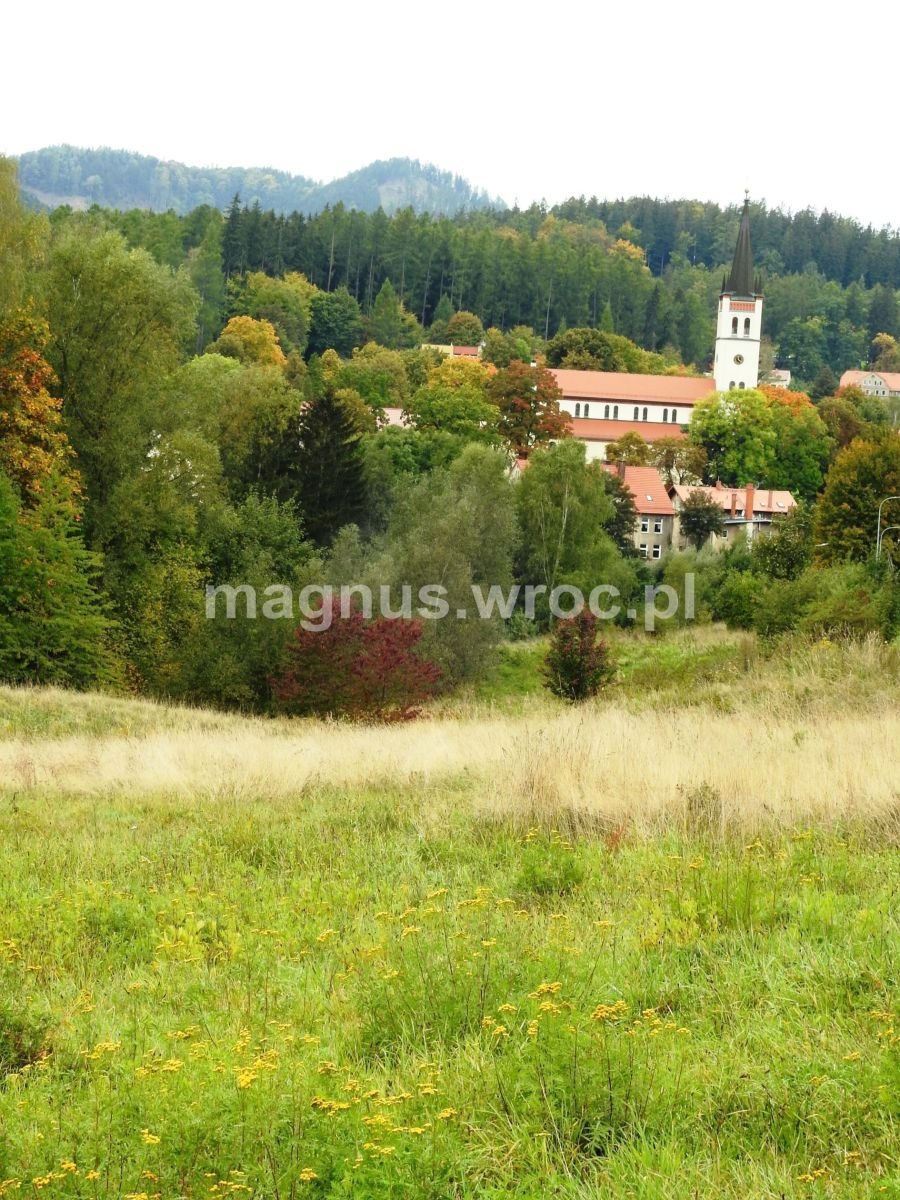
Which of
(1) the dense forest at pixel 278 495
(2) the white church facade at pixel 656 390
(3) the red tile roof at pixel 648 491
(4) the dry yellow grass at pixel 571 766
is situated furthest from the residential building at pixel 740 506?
(4) the dry yellow grass at pixel 571 766

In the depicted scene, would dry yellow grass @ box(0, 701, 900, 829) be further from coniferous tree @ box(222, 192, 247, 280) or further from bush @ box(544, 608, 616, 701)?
coniferous tree @ box(222, 192, 247, 280)

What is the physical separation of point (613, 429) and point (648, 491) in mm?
35586

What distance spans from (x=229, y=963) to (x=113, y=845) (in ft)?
9.70

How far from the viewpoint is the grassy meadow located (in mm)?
4141

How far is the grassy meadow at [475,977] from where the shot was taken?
4.14 meters

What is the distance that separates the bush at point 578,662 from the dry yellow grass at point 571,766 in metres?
15.6

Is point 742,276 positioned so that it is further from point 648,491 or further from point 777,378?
point 648,491

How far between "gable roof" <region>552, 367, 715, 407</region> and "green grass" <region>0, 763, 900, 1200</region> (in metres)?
120

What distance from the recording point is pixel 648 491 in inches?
3526

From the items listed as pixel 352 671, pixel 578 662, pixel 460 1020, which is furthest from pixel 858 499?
pixel 460 1020

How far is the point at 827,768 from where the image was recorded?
9.05 meters

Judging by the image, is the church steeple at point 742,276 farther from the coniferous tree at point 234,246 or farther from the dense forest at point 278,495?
the coniferous tree at point 234,246

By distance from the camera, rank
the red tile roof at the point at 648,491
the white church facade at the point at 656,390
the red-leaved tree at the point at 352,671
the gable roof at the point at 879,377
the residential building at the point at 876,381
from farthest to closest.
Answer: the gable roof at the point at 879,377
the residential building at the point at 876,381
the white church facade at the point at 656,390
the red tile roof at the point at 648,491
the red-leaved tree at the point at 352,671

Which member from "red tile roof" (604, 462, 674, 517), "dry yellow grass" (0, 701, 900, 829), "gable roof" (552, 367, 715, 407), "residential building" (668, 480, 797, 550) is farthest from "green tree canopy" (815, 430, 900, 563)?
"gable roof" (552, 367, 715, 407)
